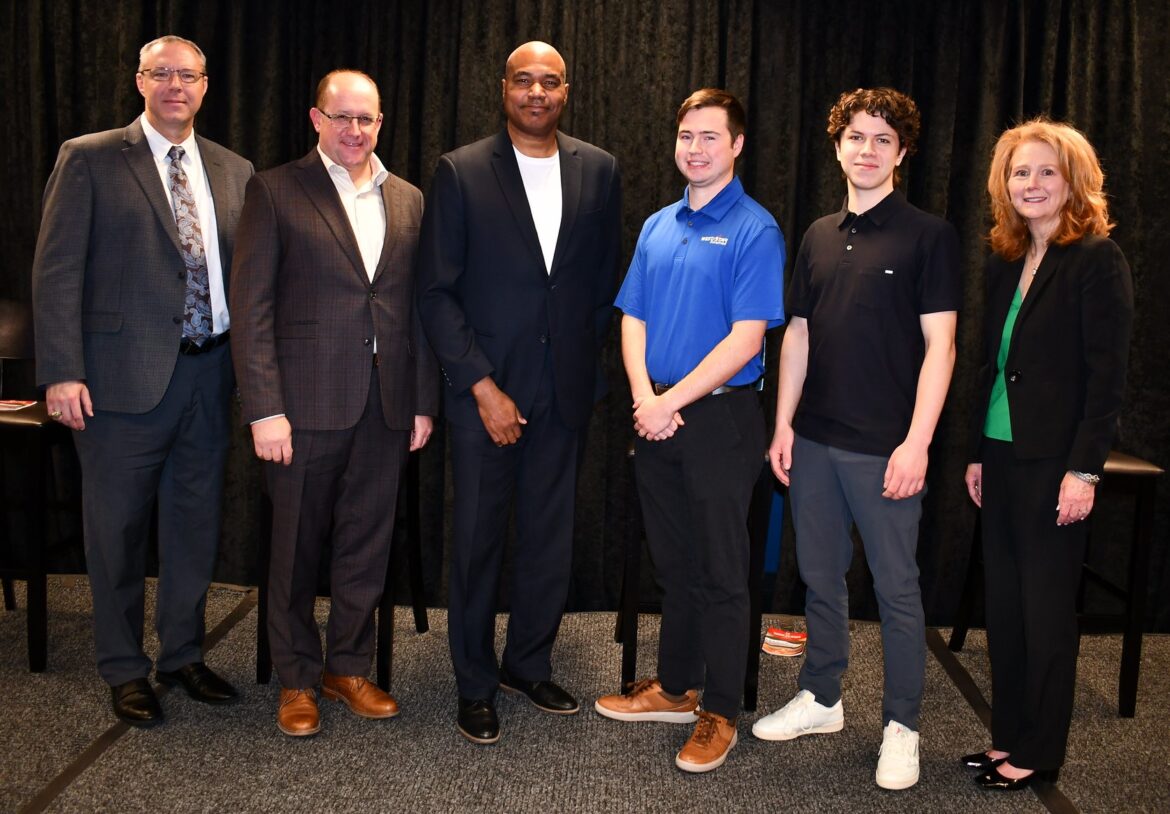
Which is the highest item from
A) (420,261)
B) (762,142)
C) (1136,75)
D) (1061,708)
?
(1136,75)

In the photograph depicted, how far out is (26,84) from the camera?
3.99m

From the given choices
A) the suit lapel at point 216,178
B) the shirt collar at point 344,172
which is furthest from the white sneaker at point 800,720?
the suit lapel at point 216,178

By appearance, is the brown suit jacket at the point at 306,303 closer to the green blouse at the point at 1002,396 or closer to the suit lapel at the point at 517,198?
the suit lapel at the point at 517,198

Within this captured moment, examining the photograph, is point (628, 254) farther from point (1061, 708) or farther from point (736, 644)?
point (1061, 708)

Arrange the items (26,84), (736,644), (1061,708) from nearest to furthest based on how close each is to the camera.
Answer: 1. (1061,708)
2. (736,644)
3. (26,84)

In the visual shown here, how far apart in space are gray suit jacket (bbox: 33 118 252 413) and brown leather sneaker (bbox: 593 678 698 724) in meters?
1.57

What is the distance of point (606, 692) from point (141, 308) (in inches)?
70.2

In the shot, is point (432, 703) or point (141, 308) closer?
point (141, 308)

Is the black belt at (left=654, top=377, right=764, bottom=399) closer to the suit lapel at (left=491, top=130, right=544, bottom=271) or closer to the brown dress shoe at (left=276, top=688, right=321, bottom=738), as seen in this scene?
the suit lapel at (left=491, top=130, right=544, bottom=271)

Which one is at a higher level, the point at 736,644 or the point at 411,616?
the point at 736,644

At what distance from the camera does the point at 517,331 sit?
2.72 m

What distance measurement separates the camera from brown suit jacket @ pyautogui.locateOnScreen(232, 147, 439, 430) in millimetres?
2656

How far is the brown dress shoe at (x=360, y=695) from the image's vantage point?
2864mm

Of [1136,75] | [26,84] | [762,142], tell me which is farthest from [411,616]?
[1136,75]
